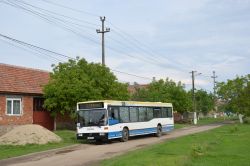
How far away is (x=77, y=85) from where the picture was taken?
33156 millimetres

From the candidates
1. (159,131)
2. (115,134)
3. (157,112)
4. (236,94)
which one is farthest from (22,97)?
(236,94)

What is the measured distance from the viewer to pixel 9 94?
3169cm

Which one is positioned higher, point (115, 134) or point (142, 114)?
point (142, 114)

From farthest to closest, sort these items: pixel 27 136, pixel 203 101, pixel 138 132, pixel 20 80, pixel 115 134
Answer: pixel 203 101 → pixel 20 80 → pixel 138 132 → pixel 115 134 → pixel 27 136

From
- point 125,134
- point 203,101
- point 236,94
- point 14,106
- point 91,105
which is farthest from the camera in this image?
point 203,101

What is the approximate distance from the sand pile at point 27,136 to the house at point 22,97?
239 inches

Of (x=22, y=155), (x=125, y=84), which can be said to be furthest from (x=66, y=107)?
(x=22, y=155)

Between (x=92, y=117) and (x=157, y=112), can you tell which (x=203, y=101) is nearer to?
(x=157, y=112)

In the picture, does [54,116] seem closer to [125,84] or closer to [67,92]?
[67,92]

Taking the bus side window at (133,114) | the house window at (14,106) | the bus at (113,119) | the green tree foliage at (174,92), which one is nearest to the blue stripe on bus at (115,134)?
the bus at (113,119)

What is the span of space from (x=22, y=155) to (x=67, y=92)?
1320 centimetres

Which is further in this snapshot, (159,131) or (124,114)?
(159,131)

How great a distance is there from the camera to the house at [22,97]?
31.4 meters

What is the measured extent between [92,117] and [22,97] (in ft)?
28.8
